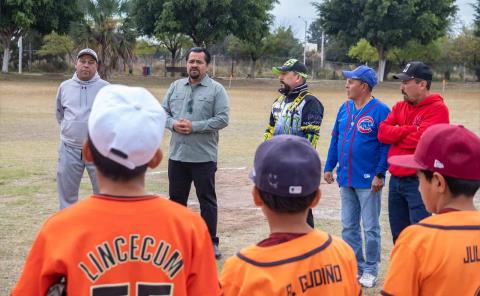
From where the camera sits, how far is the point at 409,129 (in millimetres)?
5449

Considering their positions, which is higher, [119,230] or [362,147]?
[119,230]

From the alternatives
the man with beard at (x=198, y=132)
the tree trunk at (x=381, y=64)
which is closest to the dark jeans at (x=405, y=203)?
the man with beard at (x=198, y=132)

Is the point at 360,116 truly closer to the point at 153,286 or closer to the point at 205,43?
the point at 153,286

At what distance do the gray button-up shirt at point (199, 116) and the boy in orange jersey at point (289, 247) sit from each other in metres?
4.06

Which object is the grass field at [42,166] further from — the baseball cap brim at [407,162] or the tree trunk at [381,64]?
the tree trunk at [381,64]

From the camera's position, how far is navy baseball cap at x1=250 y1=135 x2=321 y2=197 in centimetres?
250

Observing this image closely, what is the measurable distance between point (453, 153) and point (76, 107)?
16.1 feet

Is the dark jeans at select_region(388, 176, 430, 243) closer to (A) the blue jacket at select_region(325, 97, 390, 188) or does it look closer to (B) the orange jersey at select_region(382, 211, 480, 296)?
(A) the blue jacket at select_region(325, 97, 390, 188)

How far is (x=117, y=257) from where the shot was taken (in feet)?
7.63

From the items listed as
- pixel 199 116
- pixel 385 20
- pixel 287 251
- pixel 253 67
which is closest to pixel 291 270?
pixel 287 251

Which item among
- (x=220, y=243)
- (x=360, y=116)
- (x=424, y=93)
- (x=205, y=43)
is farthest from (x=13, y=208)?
(x=205, y=43)

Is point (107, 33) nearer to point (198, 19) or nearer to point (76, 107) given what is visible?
point (198, 19)

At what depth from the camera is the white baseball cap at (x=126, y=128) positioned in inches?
90.1

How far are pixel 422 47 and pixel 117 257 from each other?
67945mm
